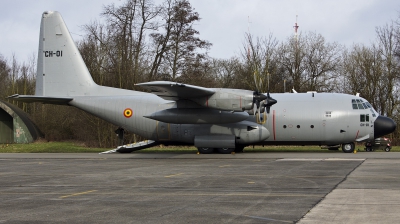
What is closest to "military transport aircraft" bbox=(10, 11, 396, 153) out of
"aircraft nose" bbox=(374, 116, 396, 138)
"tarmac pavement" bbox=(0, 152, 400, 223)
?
"aircraft nose" bbox=(374, 116, 396, 138)

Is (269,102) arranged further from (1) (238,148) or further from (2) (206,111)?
(1) (238,148)

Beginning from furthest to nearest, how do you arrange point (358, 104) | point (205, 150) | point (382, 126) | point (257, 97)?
point (205, 150) < point (358, 104) < point (382, 126) < point (257, 97)

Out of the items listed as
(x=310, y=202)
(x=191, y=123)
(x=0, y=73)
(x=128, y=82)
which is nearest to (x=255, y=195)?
(x=310, y=202)

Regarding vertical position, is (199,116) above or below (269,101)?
below

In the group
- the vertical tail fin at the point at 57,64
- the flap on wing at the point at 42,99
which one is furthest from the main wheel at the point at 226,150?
the flap on wing at the point at 42,99

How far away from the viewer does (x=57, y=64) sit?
2928cm

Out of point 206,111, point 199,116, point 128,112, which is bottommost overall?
point 199,116

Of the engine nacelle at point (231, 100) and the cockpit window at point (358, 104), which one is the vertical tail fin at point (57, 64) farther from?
the cockpit window at point (358, 104)

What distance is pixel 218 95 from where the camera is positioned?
24578 mm

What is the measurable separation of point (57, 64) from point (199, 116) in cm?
970

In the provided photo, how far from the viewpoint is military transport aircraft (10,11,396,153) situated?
85.5 ft

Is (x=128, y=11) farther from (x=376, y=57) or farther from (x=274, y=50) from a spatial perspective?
(x=376, y=57)

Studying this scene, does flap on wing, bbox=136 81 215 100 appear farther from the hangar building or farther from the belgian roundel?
the hangar building

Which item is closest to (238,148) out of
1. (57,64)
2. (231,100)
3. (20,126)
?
(231,100)
